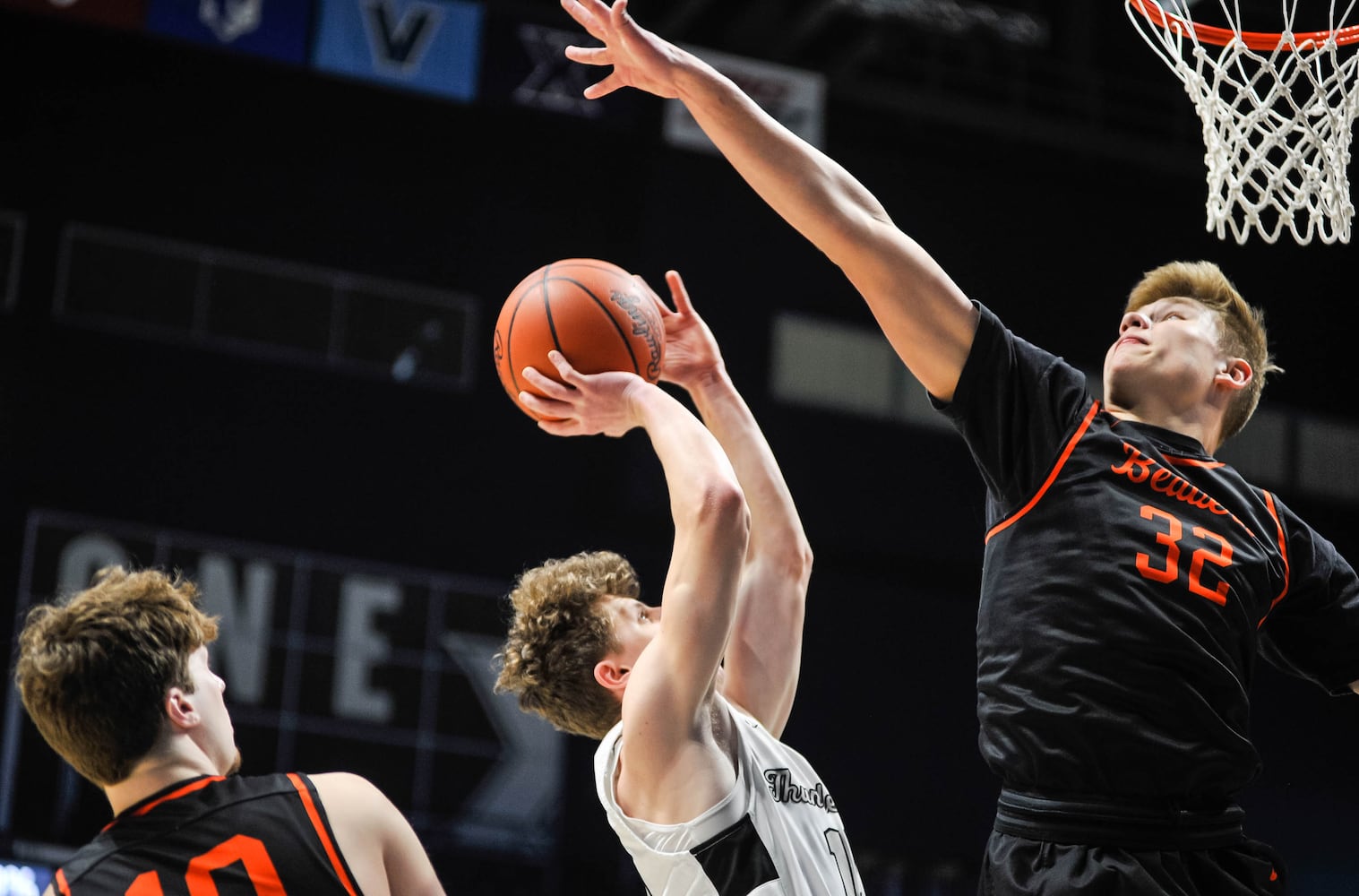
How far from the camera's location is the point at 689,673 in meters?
2.82

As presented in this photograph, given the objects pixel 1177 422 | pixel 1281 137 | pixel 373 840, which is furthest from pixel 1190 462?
pixel 373 840

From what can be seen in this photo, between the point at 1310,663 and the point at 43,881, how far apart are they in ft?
22.4

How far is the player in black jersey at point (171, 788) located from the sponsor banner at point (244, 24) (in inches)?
321

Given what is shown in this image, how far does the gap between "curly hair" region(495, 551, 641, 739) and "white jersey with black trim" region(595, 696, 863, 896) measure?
22 cm

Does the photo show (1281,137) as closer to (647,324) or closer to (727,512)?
(647,324)

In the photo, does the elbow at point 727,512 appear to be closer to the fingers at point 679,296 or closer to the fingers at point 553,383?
the fingers at point 553,383

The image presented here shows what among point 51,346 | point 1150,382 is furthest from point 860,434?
point 1150,382

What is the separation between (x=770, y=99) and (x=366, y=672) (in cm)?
511

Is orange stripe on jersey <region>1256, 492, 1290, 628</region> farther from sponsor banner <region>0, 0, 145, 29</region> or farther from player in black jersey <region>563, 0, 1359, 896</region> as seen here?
sponsor banner <region>0, 0, 145, 29</region>

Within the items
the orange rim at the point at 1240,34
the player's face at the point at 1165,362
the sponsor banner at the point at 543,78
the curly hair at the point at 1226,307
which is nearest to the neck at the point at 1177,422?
the player's face at the point at 1165,362

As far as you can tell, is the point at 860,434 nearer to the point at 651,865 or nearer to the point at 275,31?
the point at 275,31

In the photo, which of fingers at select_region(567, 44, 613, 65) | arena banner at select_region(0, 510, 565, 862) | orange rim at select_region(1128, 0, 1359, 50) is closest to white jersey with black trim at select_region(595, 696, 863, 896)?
fingers at select_region(567, 44, 613, 65)

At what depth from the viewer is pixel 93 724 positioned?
2805mm

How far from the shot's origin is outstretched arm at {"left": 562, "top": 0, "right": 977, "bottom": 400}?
2.81 m
